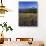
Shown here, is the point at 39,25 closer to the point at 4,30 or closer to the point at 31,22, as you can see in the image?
the point at 31,22

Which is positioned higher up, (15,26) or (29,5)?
(29,5)

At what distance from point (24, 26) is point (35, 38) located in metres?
0.45

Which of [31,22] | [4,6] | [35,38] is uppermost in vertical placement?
[4,6]

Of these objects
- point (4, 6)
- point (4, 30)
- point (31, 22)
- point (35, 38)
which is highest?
point (4, 6)

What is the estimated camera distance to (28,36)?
134 inches

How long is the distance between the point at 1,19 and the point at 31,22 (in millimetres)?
821

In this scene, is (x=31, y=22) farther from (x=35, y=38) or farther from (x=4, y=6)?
(x=4, y=6)

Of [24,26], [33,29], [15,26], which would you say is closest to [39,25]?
[33,29]

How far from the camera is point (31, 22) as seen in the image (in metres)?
3.41

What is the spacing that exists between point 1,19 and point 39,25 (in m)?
1.05

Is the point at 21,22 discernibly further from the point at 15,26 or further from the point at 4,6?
the point at 4,6

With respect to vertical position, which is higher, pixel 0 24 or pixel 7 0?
pixel 7 0

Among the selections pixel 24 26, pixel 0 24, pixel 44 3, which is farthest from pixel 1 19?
pixel 44 3

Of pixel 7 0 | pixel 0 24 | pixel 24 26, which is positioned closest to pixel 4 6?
pixel 7 0
